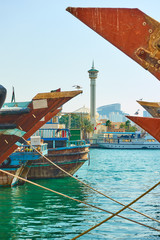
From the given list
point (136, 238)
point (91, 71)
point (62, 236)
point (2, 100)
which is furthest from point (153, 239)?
point (91, 71)

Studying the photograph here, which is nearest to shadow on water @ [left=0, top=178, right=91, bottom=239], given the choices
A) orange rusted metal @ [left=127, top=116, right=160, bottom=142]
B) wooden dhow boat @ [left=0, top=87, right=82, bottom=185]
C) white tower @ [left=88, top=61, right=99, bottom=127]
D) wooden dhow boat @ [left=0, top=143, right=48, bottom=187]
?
wooden dhow boat @ [left=0, top=143, right=48, bottom=187]

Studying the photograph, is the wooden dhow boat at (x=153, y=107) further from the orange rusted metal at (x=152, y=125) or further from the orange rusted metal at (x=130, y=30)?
the orange rusted metal at (x=130, y=30)

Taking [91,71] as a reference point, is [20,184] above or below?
below

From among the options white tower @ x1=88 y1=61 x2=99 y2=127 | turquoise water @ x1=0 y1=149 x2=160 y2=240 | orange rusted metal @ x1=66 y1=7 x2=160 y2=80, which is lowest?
turquoise water @ x1=0 y1=149 x2=160 y2=240

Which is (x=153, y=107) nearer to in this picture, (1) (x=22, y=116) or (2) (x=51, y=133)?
(1) (x=22, y=116)

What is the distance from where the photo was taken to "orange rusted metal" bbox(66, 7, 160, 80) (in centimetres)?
434

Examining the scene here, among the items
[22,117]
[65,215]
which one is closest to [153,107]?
[22,117]

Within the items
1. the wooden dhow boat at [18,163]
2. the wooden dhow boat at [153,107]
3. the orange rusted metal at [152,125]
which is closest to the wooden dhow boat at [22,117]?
the wooden dhow boat at [153,107]

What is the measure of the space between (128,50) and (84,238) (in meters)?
8.24

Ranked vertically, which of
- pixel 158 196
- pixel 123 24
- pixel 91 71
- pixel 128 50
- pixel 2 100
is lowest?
pixel 158 196

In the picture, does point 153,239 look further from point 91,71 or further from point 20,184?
point 91,71

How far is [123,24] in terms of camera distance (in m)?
4.39

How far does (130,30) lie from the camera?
4.39 meters

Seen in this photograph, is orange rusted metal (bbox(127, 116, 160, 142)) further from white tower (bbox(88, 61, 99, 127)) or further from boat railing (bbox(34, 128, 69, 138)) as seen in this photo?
white tower (bbox(88, 61, 99, 127))
